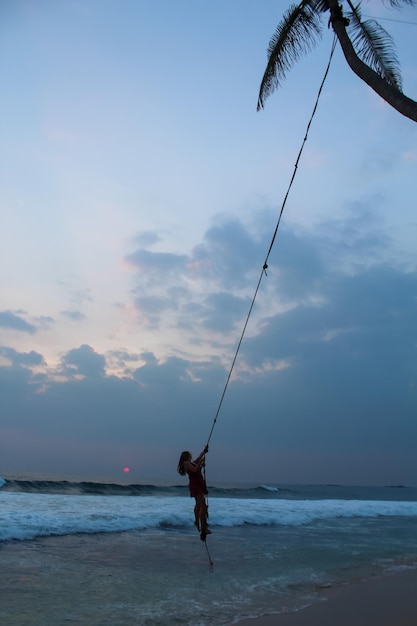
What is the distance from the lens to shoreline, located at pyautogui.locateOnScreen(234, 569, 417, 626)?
25.4 ft

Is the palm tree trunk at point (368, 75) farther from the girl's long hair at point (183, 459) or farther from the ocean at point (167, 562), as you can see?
the ocean at point (167, 562)

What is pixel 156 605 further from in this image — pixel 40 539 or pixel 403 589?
pixel 40 539

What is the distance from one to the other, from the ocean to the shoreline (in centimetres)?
30

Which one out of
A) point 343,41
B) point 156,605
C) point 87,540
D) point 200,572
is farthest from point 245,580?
point 343,41

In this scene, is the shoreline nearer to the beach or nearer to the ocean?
the beach

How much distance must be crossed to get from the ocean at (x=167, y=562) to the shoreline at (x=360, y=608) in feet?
0.97

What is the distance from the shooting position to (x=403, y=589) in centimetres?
1023

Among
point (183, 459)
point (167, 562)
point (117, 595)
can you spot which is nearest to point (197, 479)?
point (183, 459)

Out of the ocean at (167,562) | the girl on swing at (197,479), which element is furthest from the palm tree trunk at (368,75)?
the ocean at (167,562)

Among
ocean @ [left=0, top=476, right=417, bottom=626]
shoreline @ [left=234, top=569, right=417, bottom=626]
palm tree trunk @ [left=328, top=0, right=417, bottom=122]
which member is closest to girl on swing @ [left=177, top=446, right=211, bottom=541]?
ocean @ [left=0, top=476, right=417, bottom=626]

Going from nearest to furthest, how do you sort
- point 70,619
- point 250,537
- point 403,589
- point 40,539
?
point 70,619 → point 403,589 → point 40,539 → point 250,537

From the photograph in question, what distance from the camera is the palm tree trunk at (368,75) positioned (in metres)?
6.66

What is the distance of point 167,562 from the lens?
1253cm

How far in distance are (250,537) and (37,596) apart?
34.9ft
